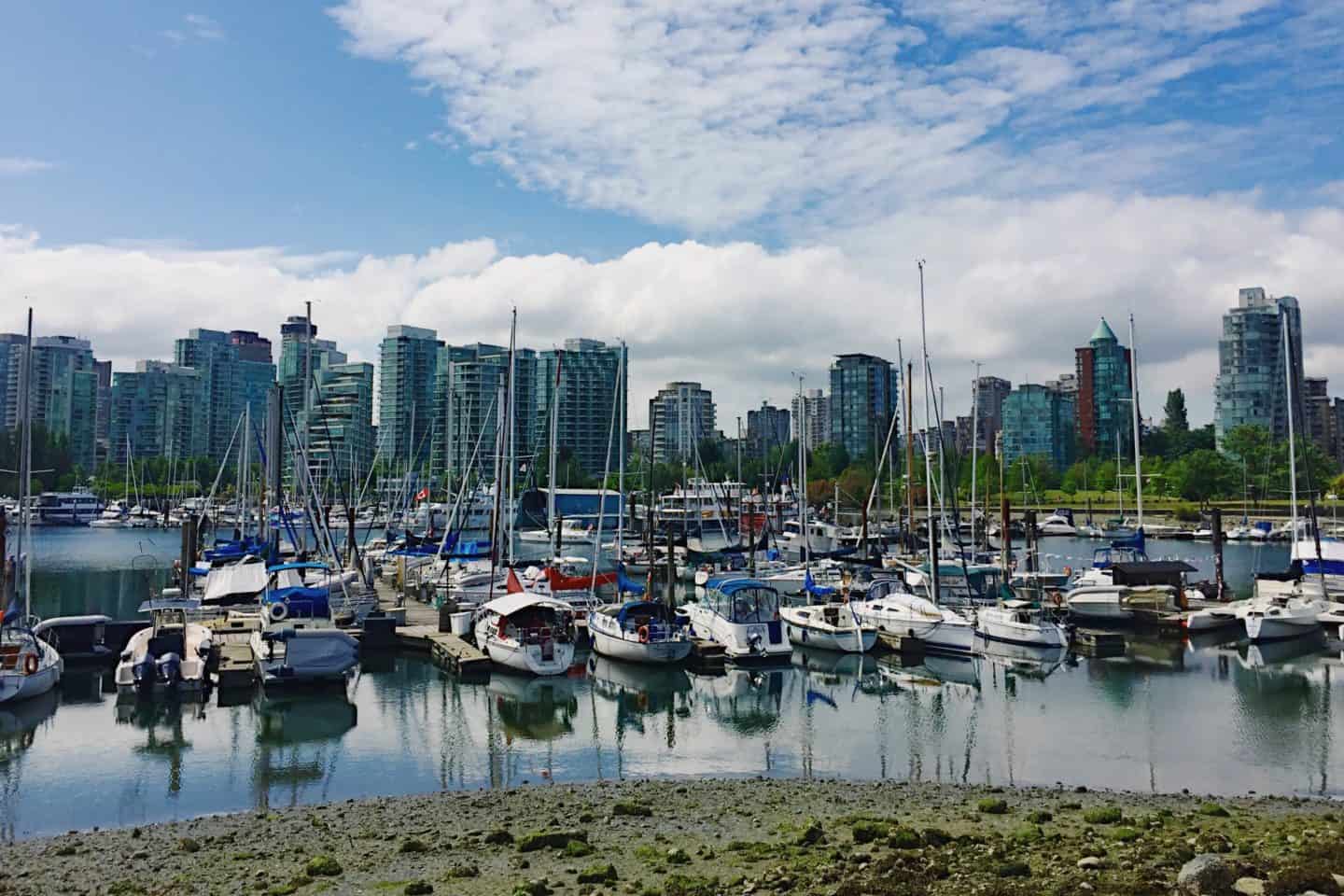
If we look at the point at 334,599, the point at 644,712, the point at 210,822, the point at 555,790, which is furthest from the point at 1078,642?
the point at 210,822

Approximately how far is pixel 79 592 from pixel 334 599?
88.7 ft

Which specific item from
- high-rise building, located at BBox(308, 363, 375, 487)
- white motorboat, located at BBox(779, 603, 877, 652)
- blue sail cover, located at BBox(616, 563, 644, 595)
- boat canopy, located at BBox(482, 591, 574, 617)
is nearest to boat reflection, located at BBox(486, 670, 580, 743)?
boat canopy, located at BBox(482, 591, 574, 617)

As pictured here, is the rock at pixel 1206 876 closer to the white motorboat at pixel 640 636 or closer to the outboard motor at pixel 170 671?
the white motorboat at pixel 640 636

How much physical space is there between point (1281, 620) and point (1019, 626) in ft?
38.7

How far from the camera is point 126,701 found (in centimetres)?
3406

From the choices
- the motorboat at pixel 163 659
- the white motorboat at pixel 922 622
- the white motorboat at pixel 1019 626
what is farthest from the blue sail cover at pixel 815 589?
the motorboat at pixel 163 659

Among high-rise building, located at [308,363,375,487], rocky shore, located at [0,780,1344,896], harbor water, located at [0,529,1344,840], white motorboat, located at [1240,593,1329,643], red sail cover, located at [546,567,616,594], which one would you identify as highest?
high-rise building, located at [308,363,375,487]

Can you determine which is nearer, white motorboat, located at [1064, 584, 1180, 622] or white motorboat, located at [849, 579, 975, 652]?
white motorboat, located at [849, 579, 975, 652]

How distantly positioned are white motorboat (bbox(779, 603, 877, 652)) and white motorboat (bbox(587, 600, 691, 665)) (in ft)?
16.9

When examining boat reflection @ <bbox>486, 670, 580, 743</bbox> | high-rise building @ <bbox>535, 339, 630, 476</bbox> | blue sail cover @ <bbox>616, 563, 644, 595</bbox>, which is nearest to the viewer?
boat reflection @ <bbox>486, 670, 580, 743</bbox>

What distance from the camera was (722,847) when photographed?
1867 centimetres

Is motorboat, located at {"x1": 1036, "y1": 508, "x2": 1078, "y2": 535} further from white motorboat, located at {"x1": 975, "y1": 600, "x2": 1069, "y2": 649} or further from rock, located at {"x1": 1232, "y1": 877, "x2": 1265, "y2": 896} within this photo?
rock, located at {"x1": 1232, "y1": 877, "x2": 1265, "y2": 896}

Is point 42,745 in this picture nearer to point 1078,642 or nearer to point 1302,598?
point 1078,642

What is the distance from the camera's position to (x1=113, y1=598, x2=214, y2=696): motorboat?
34.8m
